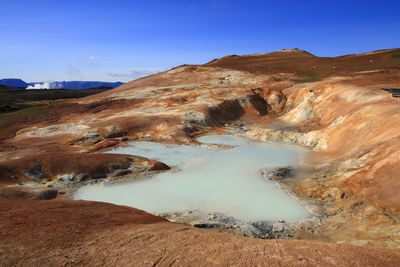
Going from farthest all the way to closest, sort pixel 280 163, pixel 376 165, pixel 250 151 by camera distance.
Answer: pixel 250 151
pixel 280 163
pixel 376 165

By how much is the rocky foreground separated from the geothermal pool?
1376 mm

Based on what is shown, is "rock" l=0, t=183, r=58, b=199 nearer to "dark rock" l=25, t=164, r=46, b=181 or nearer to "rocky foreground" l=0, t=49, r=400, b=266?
"rocky foreground" l=0, t=49, r=400, b=266

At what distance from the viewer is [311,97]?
36688mm

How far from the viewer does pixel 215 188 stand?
17016 millimetres

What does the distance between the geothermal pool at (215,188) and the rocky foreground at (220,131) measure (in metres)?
1.38

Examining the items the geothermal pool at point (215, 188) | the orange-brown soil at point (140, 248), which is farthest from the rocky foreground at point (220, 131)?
the geothermal pool at point (215, 188)

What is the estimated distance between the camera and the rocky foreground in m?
7.55

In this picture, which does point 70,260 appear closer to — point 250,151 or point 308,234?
point 308,234

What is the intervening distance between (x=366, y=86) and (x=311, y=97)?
6411mm

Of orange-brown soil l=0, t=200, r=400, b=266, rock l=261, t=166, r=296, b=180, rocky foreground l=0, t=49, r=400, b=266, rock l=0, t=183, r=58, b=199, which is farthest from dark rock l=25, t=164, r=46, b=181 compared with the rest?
rock l=261, t=166, r=296, b=180

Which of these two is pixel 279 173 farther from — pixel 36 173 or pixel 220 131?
pixel 36 173

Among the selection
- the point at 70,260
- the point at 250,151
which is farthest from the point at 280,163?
the point at 70,260

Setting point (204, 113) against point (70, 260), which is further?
point (204, 113)

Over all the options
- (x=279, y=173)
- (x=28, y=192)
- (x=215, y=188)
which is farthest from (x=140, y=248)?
(x=279, y=173)
